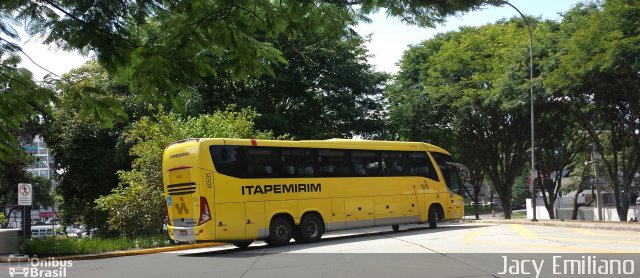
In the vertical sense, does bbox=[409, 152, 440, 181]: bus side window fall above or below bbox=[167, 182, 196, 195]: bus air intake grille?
above

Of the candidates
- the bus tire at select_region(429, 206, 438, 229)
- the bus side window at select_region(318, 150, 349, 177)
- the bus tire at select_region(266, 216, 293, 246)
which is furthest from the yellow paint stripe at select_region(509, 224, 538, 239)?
the bus tire at select_region(266, 216, 293, 246)

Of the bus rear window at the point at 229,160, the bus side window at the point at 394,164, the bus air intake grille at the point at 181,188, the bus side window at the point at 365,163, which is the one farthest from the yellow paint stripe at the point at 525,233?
the bus air intake grille at the point at 181,188

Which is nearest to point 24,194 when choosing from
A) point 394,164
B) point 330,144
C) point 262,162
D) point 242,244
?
point 242,244

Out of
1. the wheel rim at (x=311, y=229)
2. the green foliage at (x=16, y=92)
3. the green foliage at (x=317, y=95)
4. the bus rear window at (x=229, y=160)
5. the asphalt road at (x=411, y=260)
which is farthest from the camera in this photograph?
the green foliage at (x=317, y=95)

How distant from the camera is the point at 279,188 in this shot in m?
17.9

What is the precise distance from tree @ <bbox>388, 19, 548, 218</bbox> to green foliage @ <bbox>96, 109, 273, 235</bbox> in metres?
13.5

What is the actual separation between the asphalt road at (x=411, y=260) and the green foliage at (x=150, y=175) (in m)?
4.18

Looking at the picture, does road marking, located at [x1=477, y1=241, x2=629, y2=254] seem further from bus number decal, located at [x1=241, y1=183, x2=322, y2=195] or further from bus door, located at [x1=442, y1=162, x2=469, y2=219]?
bus door, located at [x1=442, y1=162, x2=469, y2=219]

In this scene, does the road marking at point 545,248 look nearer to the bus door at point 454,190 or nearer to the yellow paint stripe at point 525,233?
the yellow paint stripe at point 525,233

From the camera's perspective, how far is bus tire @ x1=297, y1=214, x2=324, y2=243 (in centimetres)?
1836

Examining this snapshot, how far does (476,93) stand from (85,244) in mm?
20603

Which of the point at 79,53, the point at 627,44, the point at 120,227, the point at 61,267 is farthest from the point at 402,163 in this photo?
the point at 79,53

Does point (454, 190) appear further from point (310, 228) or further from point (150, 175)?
point (150, 175)

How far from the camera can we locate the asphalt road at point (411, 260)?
10227 mm
